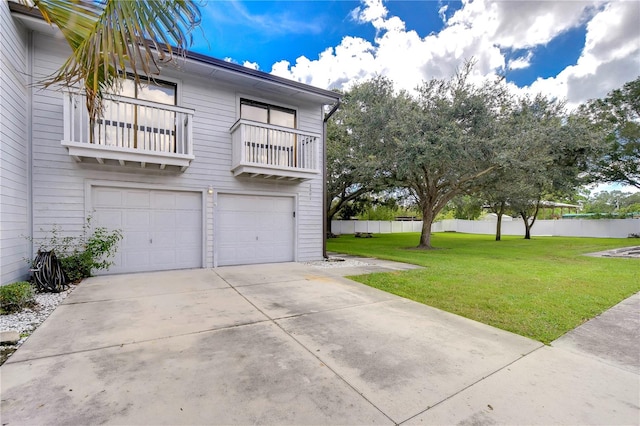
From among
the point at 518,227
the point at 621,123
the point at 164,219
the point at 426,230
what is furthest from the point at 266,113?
the point at 518,227

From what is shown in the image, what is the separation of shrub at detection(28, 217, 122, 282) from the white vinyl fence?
20.6 m

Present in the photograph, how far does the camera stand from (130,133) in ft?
20.9

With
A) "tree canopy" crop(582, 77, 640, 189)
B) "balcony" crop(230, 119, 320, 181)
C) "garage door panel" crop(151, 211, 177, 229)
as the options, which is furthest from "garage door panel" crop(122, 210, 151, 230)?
"tree canopy" crop(582, 77, 640, 189)

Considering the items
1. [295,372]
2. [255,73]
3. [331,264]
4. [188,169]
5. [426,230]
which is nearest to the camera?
[295,372]

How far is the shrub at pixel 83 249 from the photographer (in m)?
5.79

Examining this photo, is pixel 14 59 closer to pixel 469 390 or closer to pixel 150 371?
pixel 150 371

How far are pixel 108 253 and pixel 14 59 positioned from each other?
385 centimetres

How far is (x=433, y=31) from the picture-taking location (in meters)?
11.0

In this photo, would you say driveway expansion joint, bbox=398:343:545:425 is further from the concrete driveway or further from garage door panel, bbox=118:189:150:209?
garage door panel, bbox=118:189:150:209

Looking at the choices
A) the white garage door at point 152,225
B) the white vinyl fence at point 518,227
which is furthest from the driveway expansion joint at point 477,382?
the white vinyl fence at point 518,227

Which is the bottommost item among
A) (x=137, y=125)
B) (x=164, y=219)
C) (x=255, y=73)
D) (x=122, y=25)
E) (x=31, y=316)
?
(x=31, y=316)

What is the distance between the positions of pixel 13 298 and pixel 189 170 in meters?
4.20

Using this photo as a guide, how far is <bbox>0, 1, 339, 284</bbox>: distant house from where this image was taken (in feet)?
17.8

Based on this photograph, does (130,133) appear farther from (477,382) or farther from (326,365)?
(477,382)
